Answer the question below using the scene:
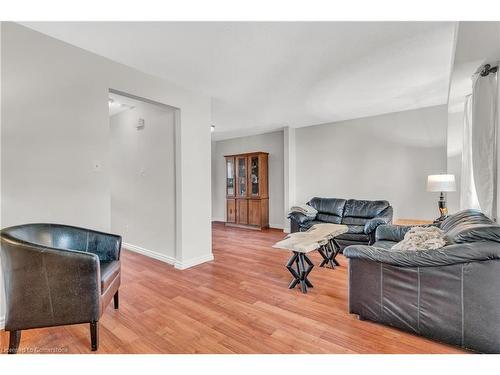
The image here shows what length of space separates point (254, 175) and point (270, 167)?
46 cm

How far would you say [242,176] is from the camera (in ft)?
20.8

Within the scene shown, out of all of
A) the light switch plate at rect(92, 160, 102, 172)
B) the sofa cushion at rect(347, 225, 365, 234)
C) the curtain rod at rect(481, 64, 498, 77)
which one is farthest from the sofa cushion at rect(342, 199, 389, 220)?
the light switch plate at rect(92, 160, 102, 172)

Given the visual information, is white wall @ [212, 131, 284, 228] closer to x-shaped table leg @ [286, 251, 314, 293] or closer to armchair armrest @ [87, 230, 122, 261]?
x-shaped table leg @ [286, 251, 314, 293]

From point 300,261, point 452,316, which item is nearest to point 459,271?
point 452,316

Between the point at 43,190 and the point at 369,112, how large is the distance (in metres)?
4.84

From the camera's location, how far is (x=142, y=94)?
2838mm

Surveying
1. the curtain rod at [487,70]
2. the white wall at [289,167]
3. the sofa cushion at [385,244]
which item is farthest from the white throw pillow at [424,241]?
the white wall at [289,167]

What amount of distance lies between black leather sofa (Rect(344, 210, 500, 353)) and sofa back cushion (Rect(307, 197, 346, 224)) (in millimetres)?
2534

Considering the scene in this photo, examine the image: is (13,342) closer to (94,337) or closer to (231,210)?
(94,337)

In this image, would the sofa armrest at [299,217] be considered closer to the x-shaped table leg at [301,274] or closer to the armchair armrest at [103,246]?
the x-shaped table leg at [301,274]

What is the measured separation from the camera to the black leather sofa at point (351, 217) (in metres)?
3.83

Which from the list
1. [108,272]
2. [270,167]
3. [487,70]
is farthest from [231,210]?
[487,70]

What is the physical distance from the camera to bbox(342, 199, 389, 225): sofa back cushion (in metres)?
4.24

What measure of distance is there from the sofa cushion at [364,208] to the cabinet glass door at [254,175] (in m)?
2.26
